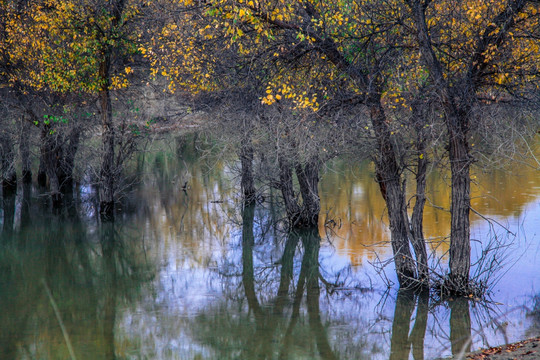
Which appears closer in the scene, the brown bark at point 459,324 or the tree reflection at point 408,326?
the tree reflection at point 408,326

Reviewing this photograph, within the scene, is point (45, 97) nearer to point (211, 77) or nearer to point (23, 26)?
point (23, 26)

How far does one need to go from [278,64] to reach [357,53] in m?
1.78

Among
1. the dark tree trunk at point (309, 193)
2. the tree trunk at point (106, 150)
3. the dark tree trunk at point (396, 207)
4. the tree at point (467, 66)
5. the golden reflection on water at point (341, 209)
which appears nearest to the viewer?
the tree at point (467, 66)

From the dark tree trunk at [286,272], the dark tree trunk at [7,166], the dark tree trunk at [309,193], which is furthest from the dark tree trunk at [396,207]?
the dark tree trunk at [7,166]

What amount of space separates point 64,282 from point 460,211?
9.15 metres

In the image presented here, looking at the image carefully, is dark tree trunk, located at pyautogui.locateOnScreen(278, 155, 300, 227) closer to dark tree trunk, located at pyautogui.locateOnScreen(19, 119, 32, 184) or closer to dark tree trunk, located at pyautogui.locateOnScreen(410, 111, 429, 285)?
dark tree trunk, located at pyautogui.locateOnScreen(410, 111, 429, 285)

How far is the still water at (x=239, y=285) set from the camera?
381 inches

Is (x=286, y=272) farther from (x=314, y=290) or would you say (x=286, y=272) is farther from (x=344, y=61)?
(x=344, y=61)

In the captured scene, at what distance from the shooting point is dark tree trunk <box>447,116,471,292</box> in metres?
10.4

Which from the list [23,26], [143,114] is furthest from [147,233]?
[23,26]

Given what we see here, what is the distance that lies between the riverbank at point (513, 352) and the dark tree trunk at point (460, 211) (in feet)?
7.52

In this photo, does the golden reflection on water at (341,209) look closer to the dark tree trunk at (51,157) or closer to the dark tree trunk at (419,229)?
the dark tree trunk at (419,229)

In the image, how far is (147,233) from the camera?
18.4 m

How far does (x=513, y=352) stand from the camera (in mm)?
7809
